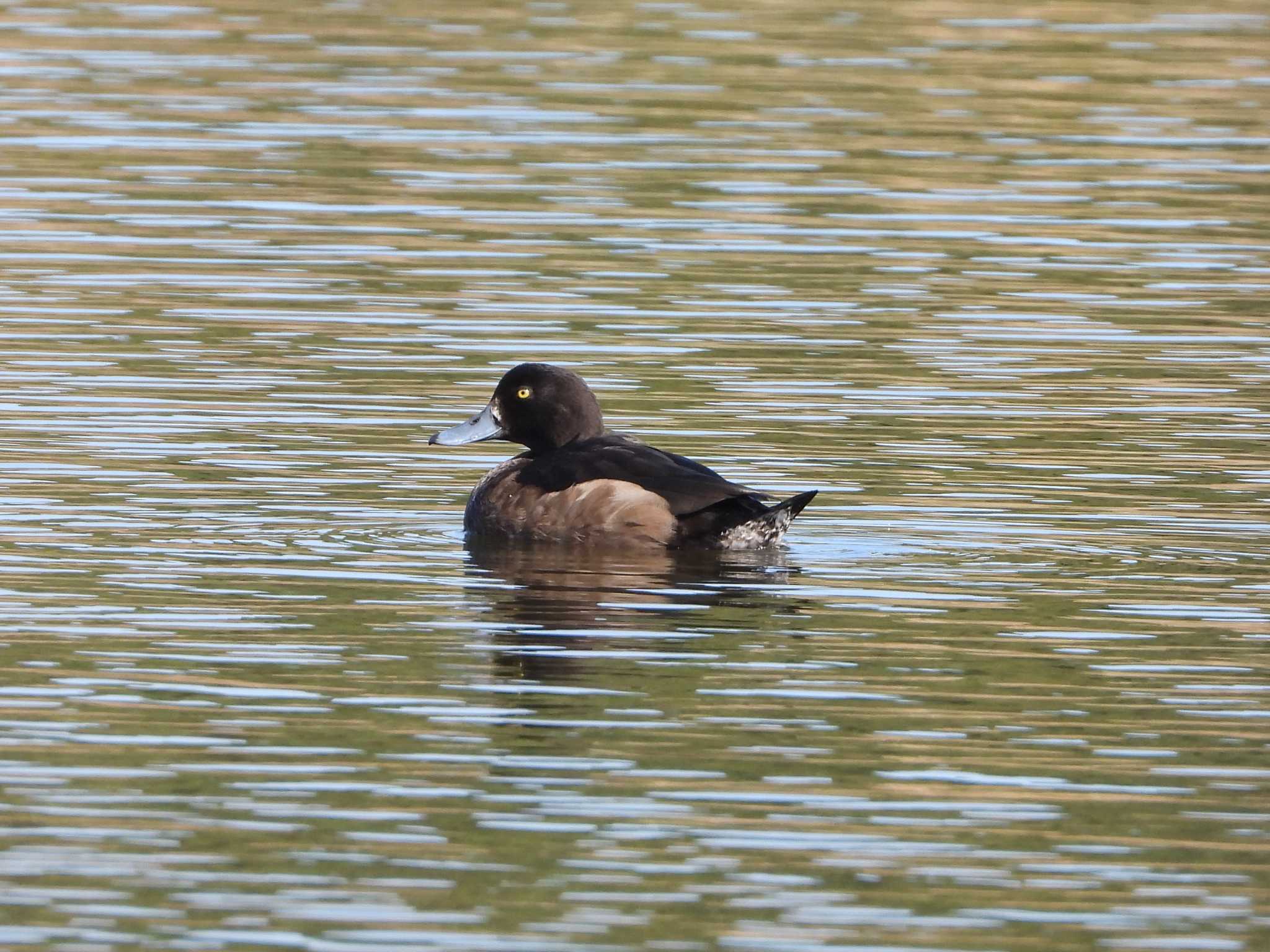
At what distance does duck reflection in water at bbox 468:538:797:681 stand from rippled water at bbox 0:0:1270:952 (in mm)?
45

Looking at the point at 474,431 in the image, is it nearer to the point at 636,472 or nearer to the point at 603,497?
the point at 603,497

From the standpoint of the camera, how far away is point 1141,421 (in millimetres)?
14969

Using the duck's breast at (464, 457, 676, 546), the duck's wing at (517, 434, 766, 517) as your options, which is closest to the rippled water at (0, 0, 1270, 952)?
the duck's breast at (464, 457, 676, 546)

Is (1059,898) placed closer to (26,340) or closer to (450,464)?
(450,464)

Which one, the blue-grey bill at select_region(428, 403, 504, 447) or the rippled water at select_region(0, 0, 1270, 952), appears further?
the blue-grey bill at select_region(428, 403, 504, 447)

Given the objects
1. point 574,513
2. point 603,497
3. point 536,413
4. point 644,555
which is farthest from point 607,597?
point 536,413

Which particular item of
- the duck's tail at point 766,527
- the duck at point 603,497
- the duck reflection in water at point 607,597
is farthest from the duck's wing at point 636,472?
the duck reflection in water at point 607,597

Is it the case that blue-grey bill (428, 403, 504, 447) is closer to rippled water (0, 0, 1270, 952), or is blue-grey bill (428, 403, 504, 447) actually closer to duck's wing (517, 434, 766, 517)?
rippled water (0, 0, 1270, 952)

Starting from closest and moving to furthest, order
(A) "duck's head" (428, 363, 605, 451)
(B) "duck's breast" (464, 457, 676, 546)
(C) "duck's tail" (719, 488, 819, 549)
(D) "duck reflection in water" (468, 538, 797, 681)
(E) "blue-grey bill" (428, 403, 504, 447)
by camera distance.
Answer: (D) "duck reflection in water" (468, 538, 797, 681) < (C) "duck's tail" (719, 488, 819, 549) < (B) "duck's breast" (464, 457, 676, 546) < (A) "duck's head" (428, 363, 605, 451) < (E) "blue-grey bill" (428, 403, 504, 447)

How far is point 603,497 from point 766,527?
0.80 meters

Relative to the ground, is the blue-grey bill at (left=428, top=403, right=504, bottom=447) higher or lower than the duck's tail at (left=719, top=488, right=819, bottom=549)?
higher

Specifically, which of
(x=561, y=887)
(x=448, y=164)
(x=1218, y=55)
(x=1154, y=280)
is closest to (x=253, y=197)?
(x=448, y=164)

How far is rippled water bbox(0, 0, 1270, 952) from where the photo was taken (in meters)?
7.70

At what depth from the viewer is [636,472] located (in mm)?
12359
